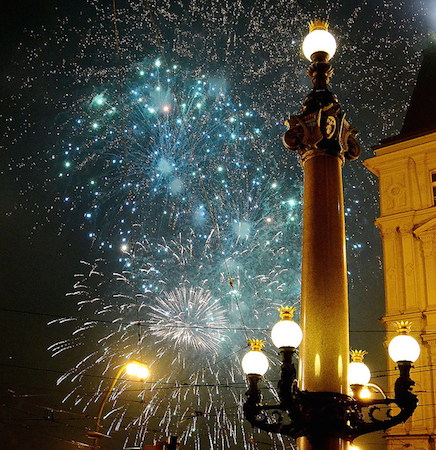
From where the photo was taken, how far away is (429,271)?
2077 centimetres

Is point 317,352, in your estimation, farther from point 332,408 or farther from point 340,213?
point 340,213

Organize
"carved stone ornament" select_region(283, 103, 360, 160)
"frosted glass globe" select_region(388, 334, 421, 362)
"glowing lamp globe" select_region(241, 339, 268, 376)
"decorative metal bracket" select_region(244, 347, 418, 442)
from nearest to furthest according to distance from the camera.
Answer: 1. "decorative metal bracket" select_region(244, 347, 418, 442)
2. "frosted glass globe" select_region(388, 334, 421, 362)
3. "glowing lamp globe" select_region(241, 339, 268, 376)
4. "carved stone ornament" select_region(283, 103, 360, 160)

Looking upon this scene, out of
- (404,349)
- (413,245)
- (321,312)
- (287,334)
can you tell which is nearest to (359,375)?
(404,349)

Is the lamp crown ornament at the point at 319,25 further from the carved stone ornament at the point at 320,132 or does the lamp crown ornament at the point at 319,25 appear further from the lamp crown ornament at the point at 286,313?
the lamp crown ornament at the point at 286,313

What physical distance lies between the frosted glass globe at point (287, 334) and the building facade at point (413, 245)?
591 inches

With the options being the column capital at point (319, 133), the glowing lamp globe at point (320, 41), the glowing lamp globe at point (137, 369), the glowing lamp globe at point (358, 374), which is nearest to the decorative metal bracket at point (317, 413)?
the glowing lamp globe at point (358, 374)

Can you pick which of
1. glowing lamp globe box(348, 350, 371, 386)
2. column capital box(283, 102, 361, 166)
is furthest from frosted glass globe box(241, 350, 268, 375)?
column capital box(283, 102, 361, 166)

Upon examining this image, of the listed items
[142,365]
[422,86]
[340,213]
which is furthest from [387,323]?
[340,213]

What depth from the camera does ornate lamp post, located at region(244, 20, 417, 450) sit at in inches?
209

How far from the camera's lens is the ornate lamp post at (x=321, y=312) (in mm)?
5297

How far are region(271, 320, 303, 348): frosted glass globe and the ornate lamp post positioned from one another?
15 millimetres

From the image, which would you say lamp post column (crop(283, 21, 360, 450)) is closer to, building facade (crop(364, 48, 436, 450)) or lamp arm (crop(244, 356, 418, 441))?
lamp arm (crop(244, 356, 418, 441))

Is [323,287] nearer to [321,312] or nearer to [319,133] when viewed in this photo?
[321,312]

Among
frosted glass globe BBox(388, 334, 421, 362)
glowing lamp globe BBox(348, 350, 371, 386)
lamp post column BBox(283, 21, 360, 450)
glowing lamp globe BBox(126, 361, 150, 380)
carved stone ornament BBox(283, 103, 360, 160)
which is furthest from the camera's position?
glowing lamp globe BBox(126, 361, 150, 380)
